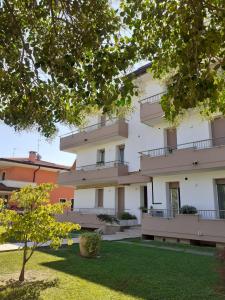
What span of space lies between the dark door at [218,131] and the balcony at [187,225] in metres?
3.99

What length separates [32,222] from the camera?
7.57m

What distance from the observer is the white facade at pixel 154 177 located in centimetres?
1675

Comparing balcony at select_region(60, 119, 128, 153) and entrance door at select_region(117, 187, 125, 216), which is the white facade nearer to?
entrance door at select_region(117, 187, 125, 216)

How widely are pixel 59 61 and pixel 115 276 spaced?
5857mm

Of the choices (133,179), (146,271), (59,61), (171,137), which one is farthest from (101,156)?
(59,61)

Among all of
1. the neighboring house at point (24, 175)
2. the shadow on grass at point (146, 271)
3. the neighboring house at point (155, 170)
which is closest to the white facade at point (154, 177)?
the neighboring house at point (155, 170)

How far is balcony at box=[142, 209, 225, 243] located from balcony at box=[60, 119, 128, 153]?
7892mm

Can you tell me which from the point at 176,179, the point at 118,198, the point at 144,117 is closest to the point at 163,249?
the point at 176,179

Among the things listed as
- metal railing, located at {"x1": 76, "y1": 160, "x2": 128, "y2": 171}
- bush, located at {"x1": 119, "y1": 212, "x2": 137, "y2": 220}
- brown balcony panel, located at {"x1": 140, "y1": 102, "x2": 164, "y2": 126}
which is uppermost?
brown balcony panel, located at {"x1": 140, "y1": 102, "x2": 164, "y2": 126}

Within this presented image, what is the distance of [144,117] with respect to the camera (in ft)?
65.1

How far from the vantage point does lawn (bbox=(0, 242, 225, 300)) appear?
650 cm

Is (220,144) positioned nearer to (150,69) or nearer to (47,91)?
(150,69)

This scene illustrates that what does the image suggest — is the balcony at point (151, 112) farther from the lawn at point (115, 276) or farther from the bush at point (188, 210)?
Answer: the lawn at point (115, 276)

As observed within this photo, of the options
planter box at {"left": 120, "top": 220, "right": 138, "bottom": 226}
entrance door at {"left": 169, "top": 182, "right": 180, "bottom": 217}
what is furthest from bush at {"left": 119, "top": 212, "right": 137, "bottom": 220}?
entrance door at {"left": 169, "top": 182, "right": 180, "bottom": 217}
